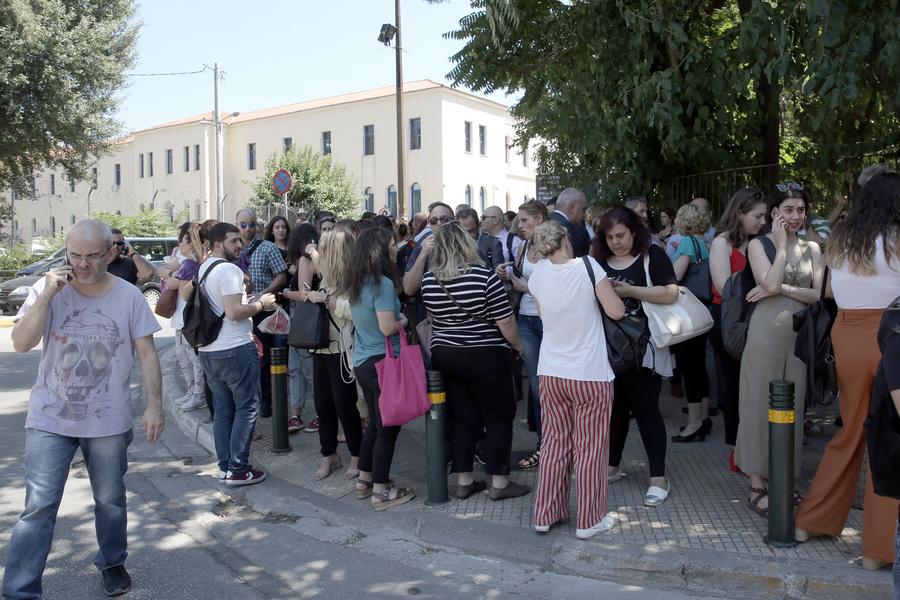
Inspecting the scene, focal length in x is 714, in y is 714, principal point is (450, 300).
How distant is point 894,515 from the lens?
11.5ft

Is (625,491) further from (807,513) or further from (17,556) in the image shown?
(17,556)

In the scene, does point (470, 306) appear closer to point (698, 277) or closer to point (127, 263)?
point (698, 277)

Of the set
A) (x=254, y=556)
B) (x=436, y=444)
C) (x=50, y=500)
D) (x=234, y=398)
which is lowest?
(x=254, y=556)

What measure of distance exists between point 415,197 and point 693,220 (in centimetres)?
3757

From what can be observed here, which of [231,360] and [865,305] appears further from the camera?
[231,360]

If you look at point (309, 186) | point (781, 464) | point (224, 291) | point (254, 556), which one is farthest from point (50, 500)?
point (309, 186)

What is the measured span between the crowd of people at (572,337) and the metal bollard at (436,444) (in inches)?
3.8

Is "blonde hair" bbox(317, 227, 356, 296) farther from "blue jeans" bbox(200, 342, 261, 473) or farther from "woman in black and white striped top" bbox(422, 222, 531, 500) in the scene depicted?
"blue jeans" bbox(200, 342, 261, 473)

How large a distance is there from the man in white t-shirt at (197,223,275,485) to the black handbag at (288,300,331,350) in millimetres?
324

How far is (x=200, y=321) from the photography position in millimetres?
5168

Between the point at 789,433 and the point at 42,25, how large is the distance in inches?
803

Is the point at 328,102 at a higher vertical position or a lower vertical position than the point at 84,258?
higher

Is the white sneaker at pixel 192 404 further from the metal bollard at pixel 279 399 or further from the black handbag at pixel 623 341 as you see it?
the black handbag at pixel 623 341

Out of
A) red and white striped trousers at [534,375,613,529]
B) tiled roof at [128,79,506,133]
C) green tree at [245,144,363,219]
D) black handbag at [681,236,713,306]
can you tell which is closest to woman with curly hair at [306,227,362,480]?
red and white striped trousers at [534,375,613,529]
